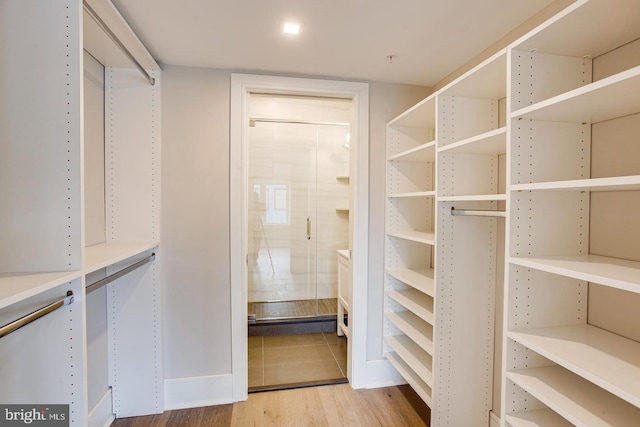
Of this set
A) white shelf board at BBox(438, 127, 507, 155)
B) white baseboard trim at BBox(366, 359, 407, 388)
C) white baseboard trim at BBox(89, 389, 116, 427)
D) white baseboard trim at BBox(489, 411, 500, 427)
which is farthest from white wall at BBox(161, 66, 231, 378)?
white baseboard trim at BBox(489, 411, 500, 427)

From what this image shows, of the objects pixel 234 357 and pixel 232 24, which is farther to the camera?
pixel 234 357

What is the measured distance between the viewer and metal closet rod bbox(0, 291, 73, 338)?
806 millimetres

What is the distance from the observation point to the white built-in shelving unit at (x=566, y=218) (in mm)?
1058

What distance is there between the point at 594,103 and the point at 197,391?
2621 millimetres

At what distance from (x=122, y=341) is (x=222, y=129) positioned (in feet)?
5.07

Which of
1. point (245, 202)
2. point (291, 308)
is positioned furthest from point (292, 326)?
point (245, 202)

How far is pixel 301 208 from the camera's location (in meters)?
3.81

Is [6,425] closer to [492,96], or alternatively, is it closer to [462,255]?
[462,255]

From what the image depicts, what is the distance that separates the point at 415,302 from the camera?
206 centimetres

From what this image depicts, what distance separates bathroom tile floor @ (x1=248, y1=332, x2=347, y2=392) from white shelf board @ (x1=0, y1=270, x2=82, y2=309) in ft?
5.64

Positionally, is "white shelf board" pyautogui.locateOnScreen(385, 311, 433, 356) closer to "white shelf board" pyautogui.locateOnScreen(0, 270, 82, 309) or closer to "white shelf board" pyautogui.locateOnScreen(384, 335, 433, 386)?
"white shelf board" pyautogui.locateOnScreen(384, 335, 433, 386)

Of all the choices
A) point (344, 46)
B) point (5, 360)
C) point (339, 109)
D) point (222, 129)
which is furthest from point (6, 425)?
point (339, 109)

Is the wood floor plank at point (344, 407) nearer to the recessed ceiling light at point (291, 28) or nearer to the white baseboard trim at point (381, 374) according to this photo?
the white baseboard trim at point (381, 374)

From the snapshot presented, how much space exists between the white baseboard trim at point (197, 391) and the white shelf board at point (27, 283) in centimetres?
138
